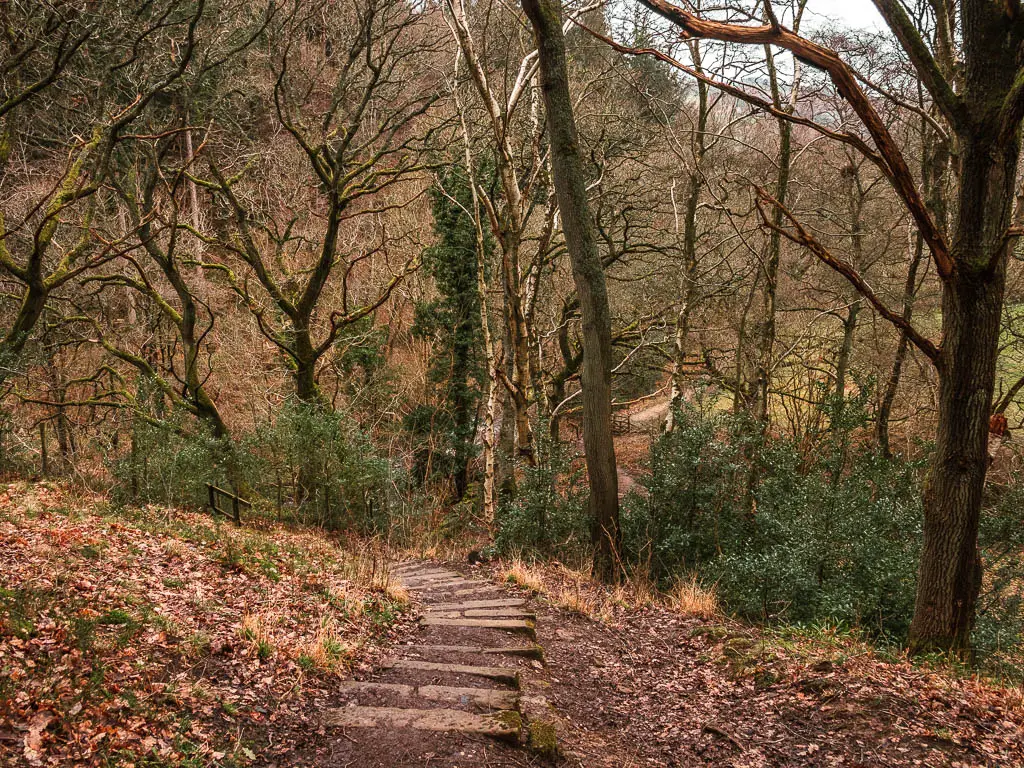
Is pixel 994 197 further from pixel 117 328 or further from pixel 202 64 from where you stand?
pixel 117 328

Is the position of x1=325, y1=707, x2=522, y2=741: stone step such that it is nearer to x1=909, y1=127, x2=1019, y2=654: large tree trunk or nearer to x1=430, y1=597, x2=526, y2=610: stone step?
x1=430, y1=597, x2=526, y2=610: stone step

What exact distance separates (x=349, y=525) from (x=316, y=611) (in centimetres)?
612

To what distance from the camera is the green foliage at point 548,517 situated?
28.6 ft

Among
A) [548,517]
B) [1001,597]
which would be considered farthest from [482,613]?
[1001,597]

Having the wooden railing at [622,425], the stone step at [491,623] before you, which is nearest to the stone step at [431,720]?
the stone step at [491,623]

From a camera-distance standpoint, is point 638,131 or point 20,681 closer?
point 20,681

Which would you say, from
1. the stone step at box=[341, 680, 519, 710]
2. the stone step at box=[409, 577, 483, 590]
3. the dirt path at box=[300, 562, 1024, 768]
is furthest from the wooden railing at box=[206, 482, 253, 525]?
the stone step at box=[341, 680, 519, 710]

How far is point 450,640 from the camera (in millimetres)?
5535

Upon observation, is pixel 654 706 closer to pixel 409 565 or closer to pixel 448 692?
pixel 448 692

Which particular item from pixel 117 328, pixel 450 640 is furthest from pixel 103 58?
pixel 450 640

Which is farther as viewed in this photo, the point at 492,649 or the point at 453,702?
the point at 492,649

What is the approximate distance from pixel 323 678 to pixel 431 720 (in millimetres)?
938

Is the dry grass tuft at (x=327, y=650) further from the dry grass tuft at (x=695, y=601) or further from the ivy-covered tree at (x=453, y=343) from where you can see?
the ivy-covered tree at (x=453, y=343)

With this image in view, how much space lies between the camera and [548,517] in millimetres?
8906
